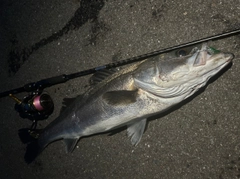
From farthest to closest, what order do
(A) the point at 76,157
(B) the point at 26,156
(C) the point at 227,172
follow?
(B) the point at 26,156 → (A) the point at 76,157 → (C) the point at 227,172

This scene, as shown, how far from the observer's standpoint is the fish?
2.10 meters

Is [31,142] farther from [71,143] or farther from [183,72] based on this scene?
[183,72]

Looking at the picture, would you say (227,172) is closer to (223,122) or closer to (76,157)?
(223,122)

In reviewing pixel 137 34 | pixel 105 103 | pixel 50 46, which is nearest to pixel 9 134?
pixel 50 46

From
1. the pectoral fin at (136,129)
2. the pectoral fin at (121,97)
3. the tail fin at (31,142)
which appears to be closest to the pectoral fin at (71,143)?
the tail fin at (31,142)

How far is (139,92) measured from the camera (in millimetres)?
2492

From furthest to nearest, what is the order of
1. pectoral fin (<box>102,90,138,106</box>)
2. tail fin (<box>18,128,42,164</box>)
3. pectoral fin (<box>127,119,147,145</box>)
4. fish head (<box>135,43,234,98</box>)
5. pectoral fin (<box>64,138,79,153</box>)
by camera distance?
tail fin (<box>18,128,42,164</box>)
pectoral fin (<box>64,138,79,153</box>)
pectoral fin (<box>127,119,147,145</box>)
pectoral fin (<box>102,90,138,106</box>)
fish head (<box>135,43,234,98</box>)

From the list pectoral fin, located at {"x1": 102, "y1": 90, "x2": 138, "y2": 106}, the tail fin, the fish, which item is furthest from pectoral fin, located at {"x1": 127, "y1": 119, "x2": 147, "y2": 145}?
the tail fin

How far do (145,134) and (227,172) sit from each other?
109 cm

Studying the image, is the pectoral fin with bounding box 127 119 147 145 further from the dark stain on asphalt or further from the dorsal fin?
the dark stain on asphalt

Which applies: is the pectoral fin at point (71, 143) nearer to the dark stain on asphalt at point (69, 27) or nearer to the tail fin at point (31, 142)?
the tail fin at point (31, 142)

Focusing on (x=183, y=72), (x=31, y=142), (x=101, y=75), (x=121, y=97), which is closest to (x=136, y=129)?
(x=121, y=97)

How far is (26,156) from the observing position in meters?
4.09

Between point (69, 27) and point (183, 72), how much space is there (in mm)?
2434
